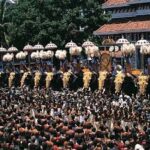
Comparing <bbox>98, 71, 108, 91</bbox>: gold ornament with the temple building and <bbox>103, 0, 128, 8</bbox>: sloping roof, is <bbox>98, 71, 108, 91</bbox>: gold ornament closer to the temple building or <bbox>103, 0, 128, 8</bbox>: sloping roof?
the temple building

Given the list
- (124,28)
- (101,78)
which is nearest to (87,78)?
(101,78)

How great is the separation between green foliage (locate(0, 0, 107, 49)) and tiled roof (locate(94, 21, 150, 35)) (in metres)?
0.96

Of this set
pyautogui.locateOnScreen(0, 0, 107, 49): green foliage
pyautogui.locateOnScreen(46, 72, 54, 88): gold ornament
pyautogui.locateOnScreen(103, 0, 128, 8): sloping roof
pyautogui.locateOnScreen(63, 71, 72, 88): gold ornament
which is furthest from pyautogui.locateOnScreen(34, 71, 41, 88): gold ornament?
pyautogui.locateOnScreen(103, 0, 128, 8): sloping roof

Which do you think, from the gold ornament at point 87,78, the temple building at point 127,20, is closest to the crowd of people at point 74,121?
the gold ornament at point 87,78

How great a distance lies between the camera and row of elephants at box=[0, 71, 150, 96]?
43.5 meters

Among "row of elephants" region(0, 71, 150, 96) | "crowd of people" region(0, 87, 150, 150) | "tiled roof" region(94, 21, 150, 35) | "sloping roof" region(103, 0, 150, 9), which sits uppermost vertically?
"sloping roof" region(103, 0, 150, 9)

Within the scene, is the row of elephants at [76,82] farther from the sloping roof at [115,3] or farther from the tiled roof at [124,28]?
the sloping roof at [115,3]

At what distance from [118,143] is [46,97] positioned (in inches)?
584

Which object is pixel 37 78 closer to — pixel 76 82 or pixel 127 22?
pixel 76 82

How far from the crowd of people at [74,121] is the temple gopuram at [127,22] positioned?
57.7ft

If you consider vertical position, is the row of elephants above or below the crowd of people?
above

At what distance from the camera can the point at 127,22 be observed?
6825 centimetres

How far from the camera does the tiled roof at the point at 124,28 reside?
6338 cm

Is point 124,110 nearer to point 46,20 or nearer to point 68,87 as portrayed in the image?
point 68,87
